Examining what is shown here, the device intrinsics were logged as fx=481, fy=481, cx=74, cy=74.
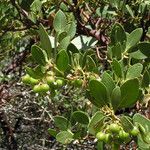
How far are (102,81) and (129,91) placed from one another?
0.24ft

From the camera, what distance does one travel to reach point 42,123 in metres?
3.76

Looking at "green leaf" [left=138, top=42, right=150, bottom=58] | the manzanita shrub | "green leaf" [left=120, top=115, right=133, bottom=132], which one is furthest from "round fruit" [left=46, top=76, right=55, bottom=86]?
"green leaf" [left=138, top=42, right=150, bottom=58]

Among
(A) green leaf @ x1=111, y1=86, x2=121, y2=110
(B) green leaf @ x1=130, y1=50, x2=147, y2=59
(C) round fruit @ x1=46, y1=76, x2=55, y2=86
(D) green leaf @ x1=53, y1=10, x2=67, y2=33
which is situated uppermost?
(D) green leaf @ x1=53, y1=10, x2=67, y2=33

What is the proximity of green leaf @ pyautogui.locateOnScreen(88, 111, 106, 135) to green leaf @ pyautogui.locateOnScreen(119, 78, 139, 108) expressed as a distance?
0.07 meters

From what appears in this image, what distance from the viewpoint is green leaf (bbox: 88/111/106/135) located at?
1149 mm

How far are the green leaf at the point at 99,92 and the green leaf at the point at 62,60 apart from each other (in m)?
0.10

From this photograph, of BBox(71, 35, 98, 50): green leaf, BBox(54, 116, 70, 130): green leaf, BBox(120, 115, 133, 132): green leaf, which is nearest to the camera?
BBox(120, 115, 133, 132): green leaf

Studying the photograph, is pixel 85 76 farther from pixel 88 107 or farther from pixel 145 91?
pixel 88 107

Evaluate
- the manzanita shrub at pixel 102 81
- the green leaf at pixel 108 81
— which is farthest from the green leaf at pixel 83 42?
the green leaf at pixel 108 81

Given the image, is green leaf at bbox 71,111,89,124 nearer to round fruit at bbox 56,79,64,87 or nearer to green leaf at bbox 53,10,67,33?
round fruit at bbox 56,79,64,87

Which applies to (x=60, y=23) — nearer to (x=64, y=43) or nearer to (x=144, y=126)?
(x=64, y=43)

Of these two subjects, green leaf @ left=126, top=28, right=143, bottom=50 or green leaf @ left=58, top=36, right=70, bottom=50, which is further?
green leaf @ left=126, top=28, right=143, bottom=50

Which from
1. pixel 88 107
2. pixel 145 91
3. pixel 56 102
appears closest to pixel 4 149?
pixel 56 102

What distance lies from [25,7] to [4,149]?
229 centimetres
